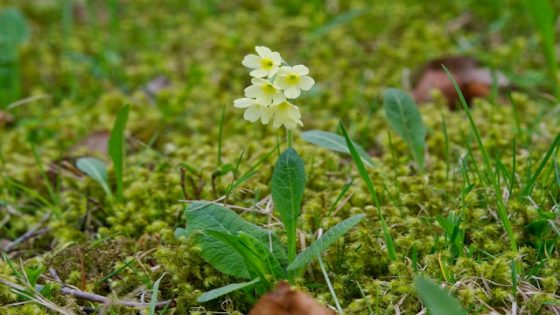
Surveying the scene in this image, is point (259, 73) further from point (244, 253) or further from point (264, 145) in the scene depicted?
point (264, 145)

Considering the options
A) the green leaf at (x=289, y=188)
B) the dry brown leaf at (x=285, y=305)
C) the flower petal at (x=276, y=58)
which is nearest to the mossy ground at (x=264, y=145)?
the green leaf at (x=289, y=188)

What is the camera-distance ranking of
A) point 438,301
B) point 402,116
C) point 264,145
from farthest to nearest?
point 264,145 < point 402,116 < point 438,301

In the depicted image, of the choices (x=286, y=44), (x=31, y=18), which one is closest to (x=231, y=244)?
(x=286, y=44)

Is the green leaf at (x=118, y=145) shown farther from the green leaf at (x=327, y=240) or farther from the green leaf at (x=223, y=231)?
the green leaf at (x=327, y=240)

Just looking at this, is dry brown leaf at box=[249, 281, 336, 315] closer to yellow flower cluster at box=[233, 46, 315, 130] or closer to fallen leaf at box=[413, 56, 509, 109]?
yellow flower cluster at box=[233, 46, 315, 130]

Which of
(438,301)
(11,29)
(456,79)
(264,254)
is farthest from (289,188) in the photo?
(11,29)

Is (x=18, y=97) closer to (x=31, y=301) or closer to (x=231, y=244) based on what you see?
(x=31, y=301)

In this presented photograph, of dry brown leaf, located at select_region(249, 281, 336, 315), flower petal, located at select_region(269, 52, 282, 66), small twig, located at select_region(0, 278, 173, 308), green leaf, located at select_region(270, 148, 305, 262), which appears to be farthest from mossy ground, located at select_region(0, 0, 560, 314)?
flower petal, located at select_region(269, 52, 282, 66)
